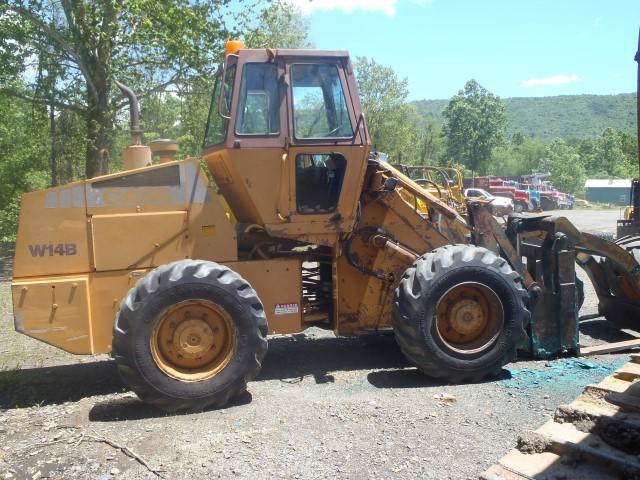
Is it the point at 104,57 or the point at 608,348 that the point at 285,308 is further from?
the point at 104,57

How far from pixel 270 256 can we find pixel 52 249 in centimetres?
196

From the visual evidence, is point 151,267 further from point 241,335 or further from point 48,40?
point 48,40

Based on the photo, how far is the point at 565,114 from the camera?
151125mm

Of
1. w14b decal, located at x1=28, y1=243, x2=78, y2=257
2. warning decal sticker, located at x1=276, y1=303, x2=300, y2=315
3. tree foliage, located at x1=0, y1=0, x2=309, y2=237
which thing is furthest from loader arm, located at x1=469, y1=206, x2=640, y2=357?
tree foliage, located at x1=0, y1=0, x2=309, y2=237

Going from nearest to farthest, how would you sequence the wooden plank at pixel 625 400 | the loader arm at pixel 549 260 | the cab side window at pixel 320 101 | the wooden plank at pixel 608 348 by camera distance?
1. the wooden plank at pixel 625 400
2. the cab side window at pixel 320 101
3. the loader arm at pixel 549 260
4. the wooden plank at pixel 608 348

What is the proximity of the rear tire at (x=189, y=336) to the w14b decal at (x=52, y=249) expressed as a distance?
782 mm

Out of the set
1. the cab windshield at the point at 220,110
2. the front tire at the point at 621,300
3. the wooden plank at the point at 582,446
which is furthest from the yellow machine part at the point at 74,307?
the front tire at the point at 621,300

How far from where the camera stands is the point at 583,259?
285 inches

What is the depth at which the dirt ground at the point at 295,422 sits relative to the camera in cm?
404

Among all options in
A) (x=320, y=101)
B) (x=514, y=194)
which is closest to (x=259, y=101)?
(x=320, y=101)

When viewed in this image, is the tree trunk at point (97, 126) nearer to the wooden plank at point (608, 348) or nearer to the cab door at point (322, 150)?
the cab door at point (322, 150)

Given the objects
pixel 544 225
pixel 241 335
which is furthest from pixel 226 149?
pixel 544 225

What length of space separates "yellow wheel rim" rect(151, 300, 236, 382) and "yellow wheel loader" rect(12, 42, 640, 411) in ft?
0.04

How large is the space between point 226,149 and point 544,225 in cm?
331
